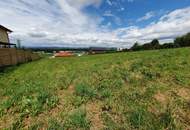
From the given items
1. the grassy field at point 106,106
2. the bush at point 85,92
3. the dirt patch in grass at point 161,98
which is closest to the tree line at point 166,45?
the grassy field at point 106,106

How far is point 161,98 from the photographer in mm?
3242

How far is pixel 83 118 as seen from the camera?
2.60 m

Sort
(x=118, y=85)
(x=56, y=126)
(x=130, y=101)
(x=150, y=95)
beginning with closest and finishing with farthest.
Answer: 1. (x=56, y=126)
2. (x=130, y=101)
3. (x=150, y=95)
4. (x=118, y=85)

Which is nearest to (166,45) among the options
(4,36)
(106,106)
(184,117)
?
(4,36)

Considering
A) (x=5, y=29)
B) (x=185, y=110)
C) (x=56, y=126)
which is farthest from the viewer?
(x=5, y=29)

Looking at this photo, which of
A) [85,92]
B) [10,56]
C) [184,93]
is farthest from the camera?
[10,56]

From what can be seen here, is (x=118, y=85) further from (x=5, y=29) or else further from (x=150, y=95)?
(x=5, y=29)

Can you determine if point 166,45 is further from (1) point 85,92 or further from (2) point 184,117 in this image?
(2) point 184,117

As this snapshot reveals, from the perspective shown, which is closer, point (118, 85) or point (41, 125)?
point (41, 125)

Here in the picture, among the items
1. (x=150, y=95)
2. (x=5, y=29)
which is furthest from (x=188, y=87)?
(x=5, y=29)

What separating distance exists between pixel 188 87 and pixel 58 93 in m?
3.32

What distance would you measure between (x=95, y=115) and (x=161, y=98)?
1559 mm

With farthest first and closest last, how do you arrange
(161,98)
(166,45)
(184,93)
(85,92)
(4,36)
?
(166,45) < (4,36) < (85,92) < (184,93) < (161,98)

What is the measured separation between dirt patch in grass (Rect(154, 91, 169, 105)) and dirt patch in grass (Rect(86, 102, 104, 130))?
129 cm
